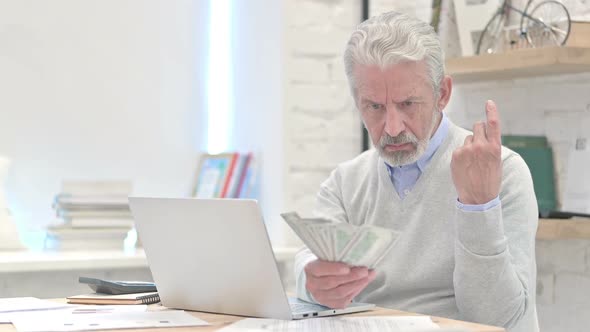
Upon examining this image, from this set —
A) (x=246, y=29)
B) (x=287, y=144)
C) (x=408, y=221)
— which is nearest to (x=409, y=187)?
(x=408, y=221)

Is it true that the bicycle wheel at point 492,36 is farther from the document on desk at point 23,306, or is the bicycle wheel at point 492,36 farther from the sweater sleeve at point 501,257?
the document on desk at point 23,306

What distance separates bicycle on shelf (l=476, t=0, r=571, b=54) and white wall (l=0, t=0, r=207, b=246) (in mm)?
1107

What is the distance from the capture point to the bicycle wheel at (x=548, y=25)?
2436 millimetres

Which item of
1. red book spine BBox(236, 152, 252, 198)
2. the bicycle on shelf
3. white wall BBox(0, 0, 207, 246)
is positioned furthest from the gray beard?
white wall BBox(0, 0, 207, 246)

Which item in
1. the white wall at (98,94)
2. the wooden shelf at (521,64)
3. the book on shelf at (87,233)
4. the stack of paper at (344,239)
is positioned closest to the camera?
the stack of paper at (344,239)

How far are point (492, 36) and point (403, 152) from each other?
0.80 metres

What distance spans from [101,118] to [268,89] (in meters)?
0.56

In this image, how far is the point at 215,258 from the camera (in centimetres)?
162

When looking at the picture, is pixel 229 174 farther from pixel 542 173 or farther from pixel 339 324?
pixel 339 324

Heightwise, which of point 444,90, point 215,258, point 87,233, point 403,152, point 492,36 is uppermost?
point 492,36

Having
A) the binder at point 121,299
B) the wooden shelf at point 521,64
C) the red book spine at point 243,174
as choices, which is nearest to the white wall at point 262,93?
the red book spine at point 243,174

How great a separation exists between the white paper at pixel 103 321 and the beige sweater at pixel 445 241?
0.28 metres

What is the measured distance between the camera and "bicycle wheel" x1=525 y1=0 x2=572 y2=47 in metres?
2.44

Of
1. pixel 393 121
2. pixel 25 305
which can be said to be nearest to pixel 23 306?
pixel 25 305
